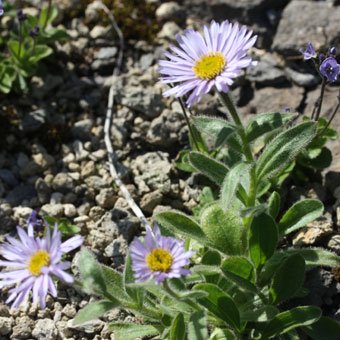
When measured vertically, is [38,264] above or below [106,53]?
below

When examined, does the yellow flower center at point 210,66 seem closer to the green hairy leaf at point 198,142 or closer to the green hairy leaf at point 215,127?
the green hairy leaf at point 215,127

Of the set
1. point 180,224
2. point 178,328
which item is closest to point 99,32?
point 180,224

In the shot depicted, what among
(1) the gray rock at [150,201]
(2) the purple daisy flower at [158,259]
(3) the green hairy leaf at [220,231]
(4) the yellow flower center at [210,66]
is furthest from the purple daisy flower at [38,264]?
(1) the gray rock at [150,201]

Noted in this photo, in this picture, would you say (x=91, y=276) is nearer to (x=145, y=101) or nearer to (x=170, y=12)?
(x=145, y=101)

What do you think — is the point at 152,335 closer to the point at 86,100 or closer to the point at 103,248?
the point at 103,248

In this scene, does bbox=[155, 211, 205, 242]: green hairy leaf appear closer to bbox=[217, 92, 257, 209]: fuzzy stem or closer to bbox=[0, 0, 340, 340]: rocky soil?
bbox=[217, 92, 257, 209]: fuzzy stem
